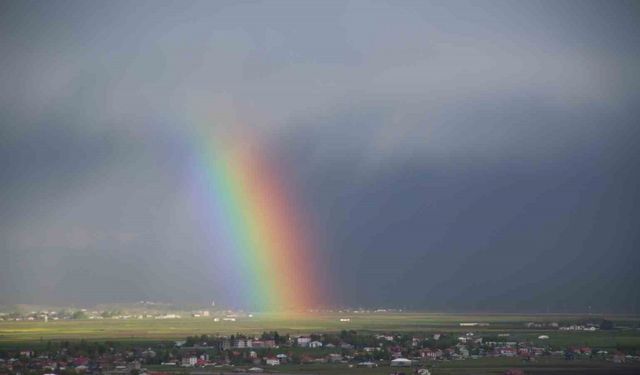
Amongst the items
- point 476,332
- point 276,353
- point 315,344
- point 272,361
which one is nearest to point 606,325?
point 476,332

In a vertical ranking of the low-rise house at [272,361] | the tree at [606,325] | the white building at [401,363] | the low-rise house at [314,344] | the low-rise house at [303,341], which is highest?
the tree at [606,325]

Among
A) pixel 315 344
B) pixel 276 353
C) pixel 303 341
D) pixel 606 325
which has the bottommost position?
pixel 276 353

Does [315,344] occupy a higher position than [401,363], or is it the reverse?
[315,344]

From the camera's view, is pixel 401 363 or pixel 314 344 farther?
pixel 314 344

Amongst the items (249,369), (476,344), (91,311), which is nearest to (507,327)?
(476,344)

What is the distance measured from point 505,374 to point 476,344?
574 inches

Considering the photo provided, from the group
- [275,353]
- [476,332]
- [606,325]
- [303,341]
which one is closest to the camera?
[275,353]

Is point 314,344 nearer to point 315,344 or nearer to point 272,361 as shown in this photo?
point 315,344

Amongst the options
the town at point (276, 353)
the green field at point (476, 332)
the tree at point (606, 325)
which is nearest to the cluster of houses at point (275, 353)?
the town at point (276, 353)

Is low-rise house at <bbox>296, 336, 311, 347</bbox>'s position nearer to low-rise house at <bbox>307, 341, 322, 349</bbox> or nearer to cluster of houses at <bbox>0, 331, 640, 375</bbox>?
cluster of houses at <bbox>0, 331, 640, 375</bbox>

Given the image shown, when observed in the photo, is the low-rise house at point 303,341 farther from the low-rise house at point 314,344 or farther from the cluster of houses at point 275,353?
the low-rise house at point 314,344

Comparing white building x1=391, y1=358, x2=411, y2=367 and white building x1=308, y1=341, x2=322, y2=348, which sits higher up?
white building x1=308, y1=341, x2=322, y2=348

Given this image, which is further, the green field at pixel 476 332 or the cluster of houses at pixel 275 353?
the cluster of houses at pixel 275 353

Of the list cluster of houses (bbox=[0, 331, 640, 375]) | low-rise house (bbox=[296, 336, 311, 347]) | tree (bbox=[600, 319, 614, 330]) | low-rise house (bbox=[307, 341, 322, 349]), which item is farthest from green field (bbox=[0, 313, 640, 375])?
low-rise house (bbox=[296, 336, 311, 347])
